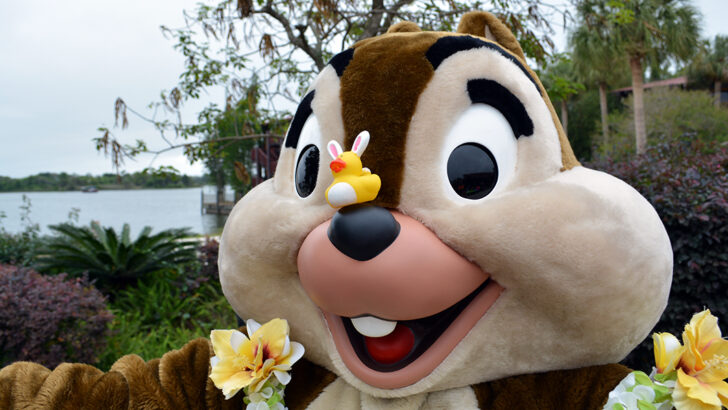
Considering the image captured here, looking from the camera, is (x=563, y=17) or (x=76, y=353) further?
(x=563, y=17)

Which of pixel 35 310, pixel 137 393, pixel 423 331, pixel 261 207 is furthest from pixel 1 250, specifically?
pixel 423 331

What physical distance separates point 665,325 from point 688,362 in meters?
2.15

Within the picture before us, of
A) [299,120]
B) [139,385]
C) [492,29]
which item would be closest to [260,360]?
[139,385]

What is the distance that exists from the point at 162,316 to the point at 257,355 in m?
4.12

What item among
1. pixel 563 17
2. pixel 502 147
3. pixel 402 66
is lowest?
pixel 502 147

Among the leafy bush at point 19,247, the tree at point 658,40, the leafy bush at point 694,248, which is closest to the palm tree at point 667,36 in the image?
the tree at point 658,40

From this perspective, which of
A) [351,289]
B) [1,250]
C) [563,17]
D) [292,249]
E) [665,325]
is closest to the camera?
[351,289]

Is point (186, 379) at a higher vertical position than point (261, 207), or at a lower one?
lower

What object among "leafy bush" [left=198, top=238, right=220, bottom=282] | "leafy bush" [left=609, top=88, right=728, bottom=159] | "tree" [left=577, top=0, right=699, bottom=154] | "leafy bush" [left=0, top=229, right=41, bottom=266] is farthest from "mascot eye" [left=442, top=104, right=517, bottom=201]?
"leafy bush" [left=609, top=88, right=728, bottom=159]

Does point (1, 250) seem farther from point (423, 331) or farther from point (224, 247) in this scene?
point (423, 331)

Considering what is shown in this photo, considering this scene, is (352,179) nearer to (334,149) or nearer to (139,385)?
(334,149)

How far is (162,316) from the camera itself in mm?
5117

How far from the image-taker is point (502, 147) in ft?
4.29

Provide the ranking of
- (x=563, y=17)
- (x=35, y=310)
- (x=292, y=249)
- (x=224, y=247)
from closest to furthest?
(x=292, y=249) → (x=224, y=247) → (x=35, y=310) → (x=563, y=17)
